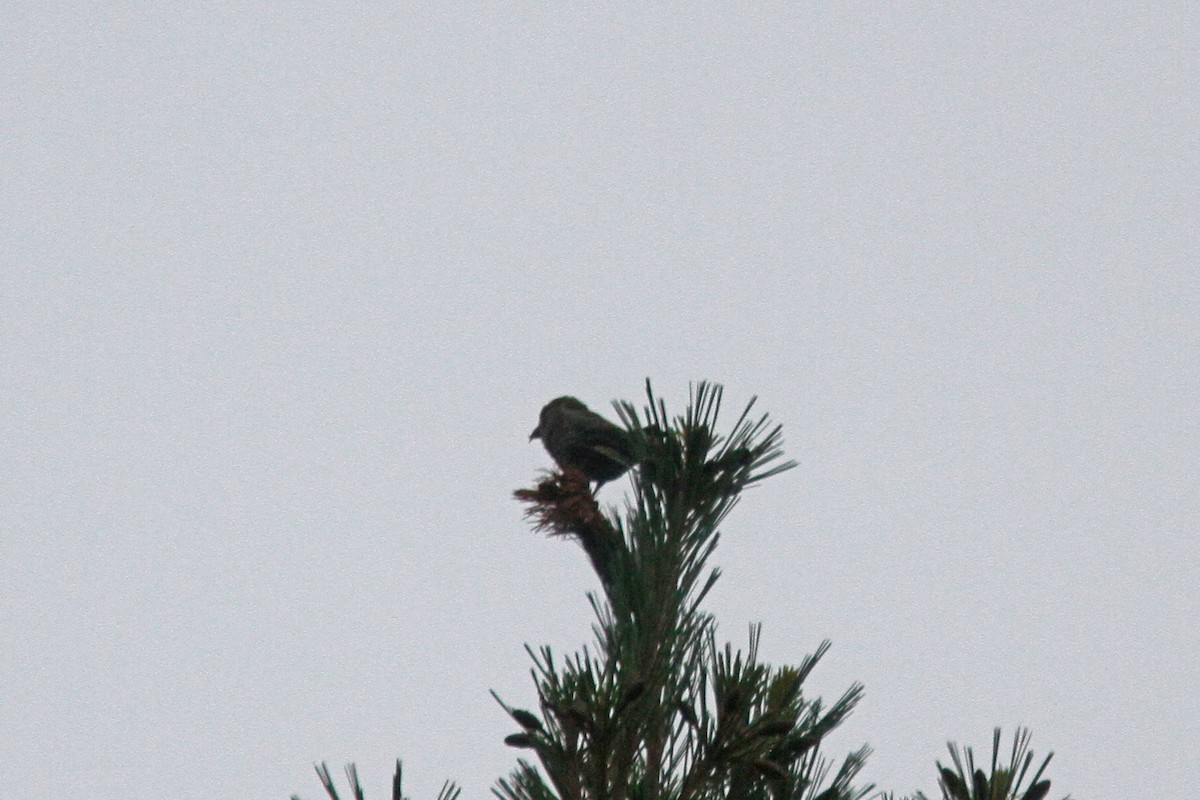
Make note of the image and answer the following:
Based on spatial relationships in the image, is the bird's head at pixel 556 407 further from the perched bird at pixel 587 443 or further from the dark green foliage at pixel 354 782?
the dark green foliage at pixel 354 782

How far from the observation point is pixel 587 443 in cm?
321

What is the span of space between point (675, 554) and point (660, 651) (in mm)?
240

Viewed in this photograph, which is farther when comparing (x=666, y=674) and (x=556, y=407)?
(x=556, y=407)

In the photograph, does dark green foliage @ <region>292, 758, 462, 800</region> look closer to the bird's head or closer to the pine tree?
the pine tree

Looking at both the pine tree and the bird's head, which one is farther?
the bird's head

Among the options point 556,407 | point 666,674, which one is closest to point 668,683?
point 666,674

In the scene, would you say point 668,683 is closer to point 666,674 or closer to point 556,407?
point 666,674

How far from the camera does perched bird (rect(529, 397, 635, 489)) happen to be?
3145 mm

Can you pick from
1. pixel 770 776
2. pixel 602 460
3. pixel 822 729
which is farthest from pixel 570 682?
pixel 602 460

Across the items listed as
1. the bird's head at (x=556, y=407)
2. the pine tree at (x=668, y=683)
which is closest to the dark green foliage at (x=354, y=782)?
the pine tree at (x=668, y=683)

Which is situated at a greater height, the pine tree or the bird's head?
the bird's head

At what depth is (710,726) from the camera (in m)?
2.50

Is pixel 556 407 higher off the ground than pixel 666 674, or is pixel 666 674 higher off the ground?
pixel 556 407

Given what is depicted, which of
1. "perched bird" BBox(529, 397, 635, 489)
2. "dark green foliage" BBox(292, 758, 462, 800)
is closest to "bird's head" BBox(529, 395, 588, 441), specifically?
"perched bird" BBox(529, 397, 635, 489)
